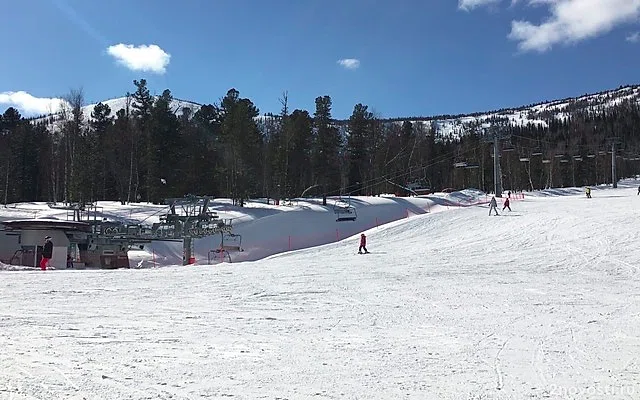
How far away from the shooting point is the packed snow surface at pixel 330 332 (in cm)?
614

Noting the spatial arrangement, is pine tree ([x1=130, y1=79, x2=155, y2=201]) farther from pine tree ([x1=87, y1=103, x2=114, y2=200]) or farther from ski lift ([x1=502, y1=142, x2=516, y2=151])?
ski lift ([x1=502, y1=142, x2=516, y2=151])

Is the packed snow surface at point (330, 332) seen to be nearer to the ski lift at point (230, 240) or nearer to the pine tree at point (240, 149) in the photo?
the ski lift at point (230, 240)

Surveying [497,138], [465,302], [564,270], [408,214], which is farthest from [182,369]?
[497,138]

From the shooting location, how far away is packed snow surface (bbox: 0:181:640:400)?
6.14 metres

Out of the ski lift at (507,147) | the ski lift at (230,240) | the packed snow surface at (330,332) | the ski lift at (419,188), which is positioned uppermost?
the ski lift at (507,147)

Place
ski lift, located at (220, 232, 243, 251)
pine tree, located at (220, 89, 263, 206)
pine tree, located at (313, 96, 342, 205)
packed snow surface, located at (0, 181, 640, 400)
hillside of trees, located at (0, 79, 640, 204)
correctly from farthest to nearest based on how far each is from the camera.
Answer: pine tree, located at (313, 96, 342, 205)
hillside of trees, located at (0, 79, 640, 204)
pine tree, located at (220, 89, 263, 206)
ski lift, located at (220, 232, 243, 251)
packed snow surface, located at (0, 181, 640, 400)

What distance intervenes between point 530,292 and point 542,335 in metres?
5.29

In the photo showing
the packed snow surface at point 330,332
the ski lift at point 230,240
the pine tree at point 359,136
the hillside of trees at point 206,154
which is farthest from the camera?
the pine tree at point 359,136

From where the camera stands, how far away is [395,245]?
27688 mm

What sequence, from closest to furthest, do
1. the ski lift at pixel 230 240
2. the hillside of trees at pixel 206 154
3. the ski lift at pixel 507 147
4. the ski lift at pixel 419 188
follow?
the ski lift at pixel 230 240 < the ski lift at pixel 507 147 < the hillside of trees at pixel 206 154 < the ski lift at pixel 419 188

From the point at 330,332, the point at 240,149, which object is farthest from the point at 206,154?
the point at 330,332

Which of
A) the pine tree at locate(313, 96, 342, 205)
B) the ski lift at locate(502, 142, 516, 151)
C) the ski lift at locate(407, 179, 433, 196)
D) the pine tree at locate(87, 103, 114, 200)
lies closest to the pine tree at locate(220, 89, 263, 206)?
the pine tree at locate(313, 96, 342, 205)

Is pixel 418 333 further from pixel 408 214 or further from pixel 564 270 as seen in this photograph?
pixel 408 214

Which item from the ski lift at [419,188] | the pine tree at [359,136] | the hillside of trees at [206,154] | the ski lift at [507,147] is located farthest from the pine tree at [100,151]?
the ski lift at [507,147]
